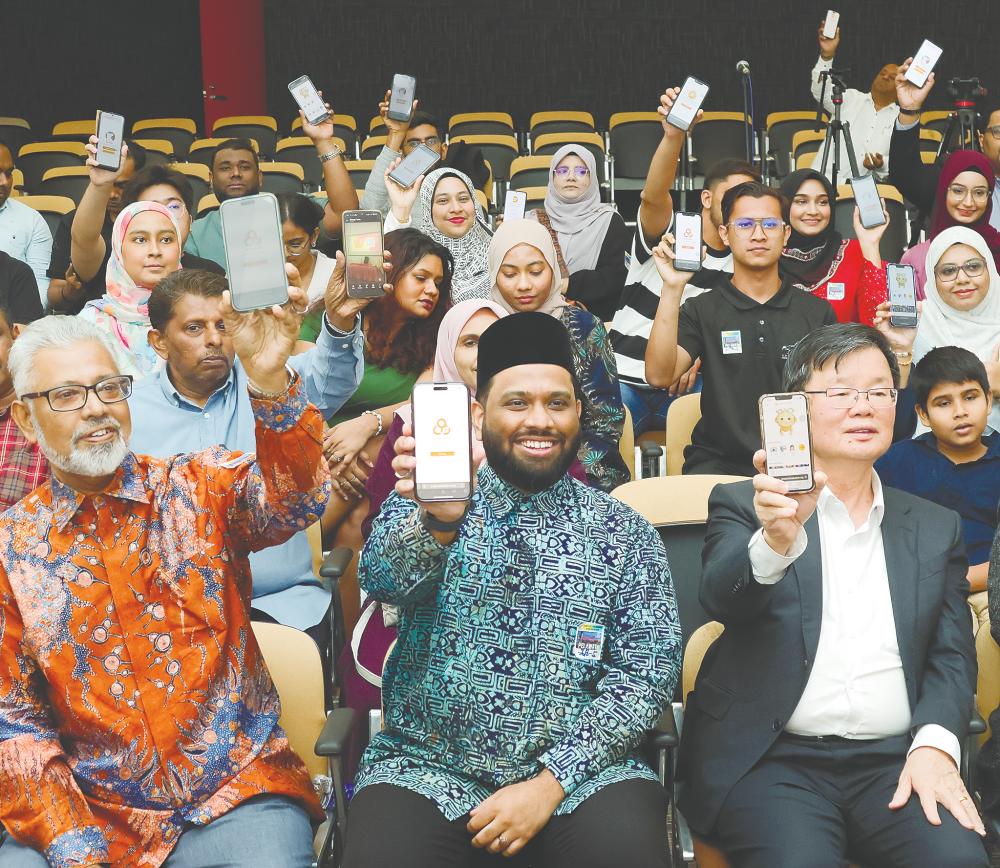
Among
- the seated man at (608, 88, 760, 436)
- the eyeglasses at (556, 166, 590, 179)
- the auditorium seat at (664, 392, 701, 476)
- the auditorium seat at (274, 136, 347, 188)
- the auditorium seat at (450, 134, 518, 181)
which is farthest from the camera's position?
the auditorium seat at (274, 136, 347, 188)

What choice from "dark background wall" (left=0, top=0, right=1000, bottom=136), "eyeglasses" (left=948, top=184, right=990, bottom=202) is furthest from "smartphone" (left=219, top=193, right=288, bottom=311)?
"dark background wall" (left=0, top=0, right=1000, bottom=136)

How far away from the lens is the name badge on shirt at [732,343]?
146 inches

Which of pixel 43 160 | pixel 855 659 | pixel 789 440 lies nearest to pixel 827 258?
pixel 855 659

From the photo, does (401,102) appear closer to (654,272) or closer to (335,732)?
(654,272)

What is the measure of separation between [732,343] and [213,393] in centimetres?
165

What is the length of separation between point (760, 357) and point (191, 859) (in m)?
2.35

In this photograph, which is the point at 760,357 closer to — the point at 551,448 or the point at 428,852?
the point at 551,448

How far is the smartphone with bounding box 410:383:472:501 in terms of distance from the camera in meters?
1.95

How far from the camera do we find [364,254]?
113 inches

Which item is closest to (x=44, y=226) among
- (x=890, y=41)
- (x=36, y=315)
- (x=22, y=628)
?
(x=36, y=315)

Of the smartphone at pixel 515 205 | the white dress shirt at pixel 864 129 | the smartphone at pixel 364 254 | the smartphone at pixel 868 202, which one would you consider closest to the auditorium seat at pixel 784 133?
the white dress shirt at pixel 864 129

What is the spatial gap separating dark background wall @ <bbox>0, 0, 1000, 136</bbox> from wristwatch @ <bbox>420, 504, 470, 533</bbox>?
381 inches

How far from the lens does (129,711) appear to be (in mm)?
2049

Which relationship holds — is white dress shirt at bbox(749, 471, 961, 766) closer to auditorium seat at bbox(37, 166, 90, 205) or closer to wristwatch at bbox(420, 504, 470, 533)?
wristwatch at bbox(420, 504, 470, 533)
